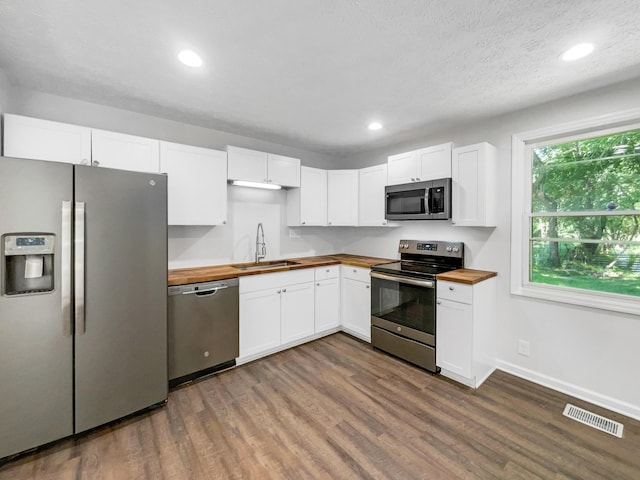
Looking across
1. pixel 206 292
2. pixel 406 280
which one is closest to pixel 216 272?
pixel 206 292

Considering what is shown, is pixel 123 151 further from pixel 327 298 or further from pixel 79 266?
pixel 327 298

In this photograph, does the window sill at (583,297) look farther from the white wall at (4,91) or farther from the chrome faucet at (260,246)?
the white wall at (4,91)

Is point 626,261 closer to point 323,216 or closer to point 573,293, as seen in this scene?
point 573,293

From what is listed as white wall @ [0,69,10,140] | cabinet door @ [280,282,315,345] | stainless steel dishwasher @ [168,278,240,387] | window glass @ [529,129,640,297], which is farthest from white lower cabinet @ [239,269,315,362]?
window glass @ [529,129,640,297]

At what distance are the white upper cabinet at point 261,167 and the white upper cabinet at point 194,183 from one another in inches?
4.5

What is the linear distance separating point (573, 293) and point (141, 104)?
4.16m

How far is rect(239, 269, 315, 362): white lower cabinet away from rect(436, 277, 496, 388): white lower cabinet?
1450mm

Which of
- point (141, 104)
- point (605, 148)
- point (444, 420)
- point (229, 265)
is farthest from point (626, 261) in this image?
point (141, 104)

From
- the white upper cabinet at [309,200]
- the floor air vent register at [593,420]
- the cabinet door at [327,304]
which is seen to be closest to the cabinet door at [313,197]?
the white upper cabinet at [309,200]

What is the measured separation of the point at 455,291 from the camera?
2.56 metres

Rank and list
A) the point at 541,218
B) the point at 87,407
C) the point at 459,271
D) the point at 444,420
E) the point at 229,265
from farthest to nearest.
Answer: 1. the point at 229,265
2. the point at 459,271
3. the point at 541,218
4. the point at 444,420
5. the point at 87,407

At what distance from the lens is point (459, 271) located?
113 inches

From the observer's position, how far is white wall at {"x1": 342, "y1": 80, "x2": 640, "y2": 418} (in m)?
2.17

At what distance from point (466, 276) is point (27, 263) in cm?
326
